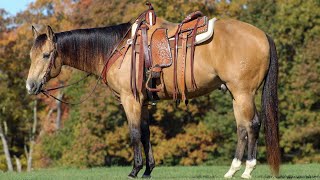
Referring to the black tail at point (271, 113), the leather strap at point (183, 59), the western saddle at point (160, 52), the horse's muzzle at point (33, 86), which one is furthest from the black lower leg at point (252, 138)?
the horse's muzzle at point (33, 86)

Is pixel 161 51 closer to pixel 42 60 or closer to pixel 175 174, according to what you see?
pixel 42 60

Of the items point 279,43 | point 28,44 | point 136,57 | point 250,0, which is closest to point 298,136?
point 279,43

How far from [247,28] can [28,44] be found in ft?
101

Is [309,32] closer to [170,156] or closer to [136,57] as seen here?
[170,156]

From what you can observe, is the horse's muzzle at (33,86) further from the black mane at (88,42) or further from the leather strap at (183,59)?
the leather strap at (183,59)

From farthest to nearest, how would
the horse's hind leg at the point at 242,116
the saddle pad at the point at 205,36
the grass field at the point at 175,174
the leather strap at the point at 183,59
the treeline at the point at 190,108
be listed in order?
the treeline at the point at 190,108
the grass field at the point at 175,174
the leather strap at the point at 183,59
the saddle pad at the point at 205,36
the horse's hind leg at the point at 242,116

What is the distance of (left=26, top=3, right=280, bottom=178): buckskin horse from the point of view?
10297 millimetres

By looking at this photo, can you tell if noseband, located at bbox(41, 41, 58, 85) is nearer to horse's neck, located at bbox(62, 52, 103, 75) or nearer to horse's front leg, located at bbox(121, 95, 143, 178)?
horse's neck, located at bbox(62, 52, 103, 75)

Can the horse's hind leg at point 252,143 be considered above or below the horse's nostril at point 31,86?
below

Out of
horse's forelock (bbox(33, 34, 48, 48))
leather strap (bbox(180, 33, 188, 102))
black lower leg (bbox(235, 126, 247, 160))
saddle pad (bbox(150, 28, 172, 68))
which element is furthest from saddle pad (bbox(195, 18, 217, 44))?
horse's forelock (bbox(33, 34, 48, 48))

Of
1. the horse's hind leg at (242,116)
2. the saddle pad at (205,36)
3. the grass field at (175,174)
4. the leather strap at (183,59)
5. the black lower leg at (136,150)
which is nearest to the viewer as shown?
the horse's hind leg at (242,116)

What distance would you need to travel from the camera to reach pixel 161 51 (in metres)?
10.7

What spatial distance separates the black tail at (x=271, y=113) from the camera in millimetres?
10266

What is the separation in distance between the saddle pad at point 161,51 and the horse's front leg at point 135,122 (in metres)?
0.69
